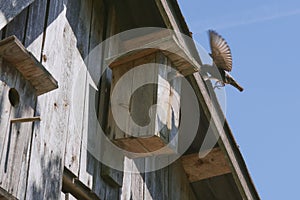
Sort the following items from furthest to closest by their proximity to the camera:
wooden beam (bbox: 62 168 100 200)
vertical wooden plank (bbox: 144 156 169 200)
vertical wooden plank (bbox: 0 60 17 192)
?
1. vertical wooden plank (bbox: 144 156 169 200)
2. wooden beam (bbox: 62 168 100 200)
3. vertical wooden plank (bbox: 0 60 17 192)

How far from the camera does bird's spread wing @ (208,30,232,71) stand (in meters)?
5.76

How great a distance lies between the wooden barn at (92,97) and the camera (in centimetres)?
375

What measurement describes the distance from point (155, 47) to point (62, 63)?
0.62 m

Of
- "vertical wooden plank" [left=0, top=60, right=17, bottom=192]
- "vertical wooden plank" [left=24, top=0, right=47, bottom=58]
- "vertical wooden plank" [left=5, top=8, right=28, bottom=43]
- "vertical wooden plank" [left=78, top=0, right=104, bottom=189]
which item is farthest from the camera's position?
"vertical wooden plank" [left=78, top=0, right=104, bottom=189]

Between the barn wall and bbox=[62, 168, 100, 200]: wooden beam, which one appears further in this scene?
bbox=[62, 168, 100, 200]: wooden beam

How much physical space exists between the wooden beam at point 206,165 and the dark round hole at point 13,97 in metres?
2.69

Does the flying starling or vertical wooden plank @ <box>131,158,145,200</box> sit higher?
the flying starling

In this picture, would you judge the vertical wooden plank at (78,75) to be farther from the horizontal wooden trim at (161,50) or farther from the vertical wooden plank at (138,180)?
the vertical wooden plank at (138,180)

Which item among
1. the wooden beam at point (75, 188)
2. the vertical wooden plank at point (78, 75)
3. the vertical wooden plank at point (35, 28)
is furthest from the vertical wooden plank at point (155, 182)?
the vertical wooden plank at point (35, 28)

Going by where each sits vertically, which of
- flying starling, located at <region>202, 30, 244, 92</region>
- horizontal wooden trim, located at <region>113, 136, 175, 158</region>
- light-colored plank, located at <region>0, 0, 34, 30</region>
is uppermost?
flying starling, located at <region>202, 30, 244, 92</region>

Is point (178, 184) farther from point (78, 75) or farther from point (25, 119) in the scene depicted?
point (25, 119)

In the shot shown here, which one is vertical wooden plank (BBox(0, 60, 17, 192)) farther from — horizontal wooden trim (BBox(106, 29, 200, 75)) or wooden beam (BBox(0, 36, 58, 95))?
horizontal wooden trim (BBox(106, 29, 200, 75))

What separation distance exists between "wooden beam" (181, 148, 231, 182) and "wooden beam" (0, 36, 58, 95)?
2.55 m

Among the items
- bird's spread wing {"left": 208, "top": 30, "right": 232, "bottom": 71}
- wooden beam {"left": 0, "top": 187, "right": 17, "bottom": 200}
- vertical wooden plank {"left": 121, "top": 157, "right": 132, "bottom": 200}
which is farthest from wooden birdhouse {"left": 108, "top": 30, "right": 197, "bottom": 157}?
wooden beam {"left": 0, "top": 187, "right": 17, "bottom": 200}
